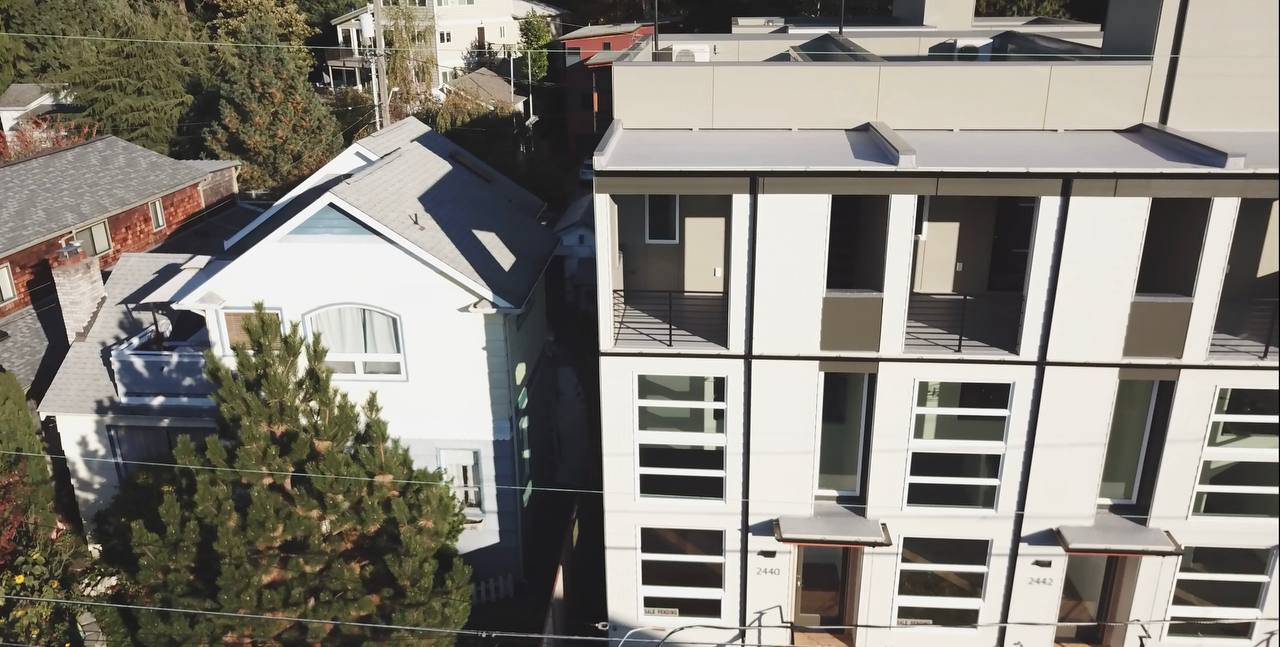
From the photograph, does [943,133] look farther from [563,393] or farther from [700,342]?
[563,393]

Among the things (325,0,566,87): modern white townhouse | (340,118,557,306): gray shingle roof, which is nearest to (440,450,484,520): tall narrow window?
(340,118,557,306): gray shingle roof

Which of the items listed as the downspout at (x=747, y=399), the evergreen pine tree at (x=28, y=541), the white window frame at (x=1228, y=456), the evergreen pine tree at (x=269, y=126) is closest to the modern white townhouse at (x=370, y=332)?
the evergreen pine tree at (x=28, y=541)

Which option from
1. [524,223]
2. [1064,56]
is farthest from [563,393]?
[1064,56]

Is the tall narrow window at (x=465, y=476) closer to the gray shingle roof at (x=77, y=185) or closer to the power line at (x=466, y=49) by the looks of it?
the power line at (x=466, y=49)

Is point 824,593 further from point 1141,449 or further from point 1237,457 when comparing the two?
point 1237,457

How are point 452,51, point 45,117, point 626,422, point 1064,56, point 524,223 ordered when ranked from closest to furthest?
point 626,422
point 1064,56
point 524,223
point 45,117
point 452,51

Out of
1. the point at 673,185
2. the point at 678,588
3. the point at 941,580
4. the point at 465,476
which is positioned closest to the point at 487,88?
the point at 465,476

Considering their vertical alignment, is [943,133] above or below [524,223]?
above
